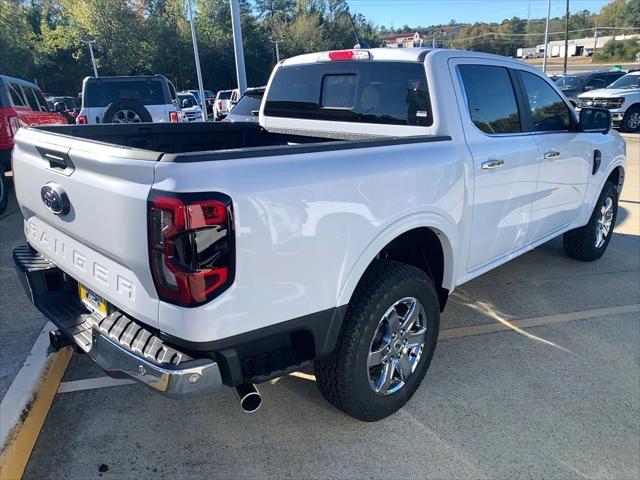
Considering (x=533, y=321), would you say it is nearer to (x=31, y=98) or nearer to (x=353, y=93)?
(x=353, y=93)

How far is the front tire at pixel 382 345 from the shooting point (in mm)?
2480

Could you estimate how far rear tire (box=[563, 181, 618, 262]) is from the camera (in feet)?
16.8

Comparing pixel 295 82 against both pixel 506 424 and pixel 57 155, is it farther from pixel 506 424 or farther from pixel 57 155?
pixel 506 424

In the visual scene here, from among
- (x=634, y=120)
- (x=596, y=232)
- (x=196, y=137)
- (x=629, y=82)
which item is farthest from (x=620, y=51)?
(x=196, y=137)

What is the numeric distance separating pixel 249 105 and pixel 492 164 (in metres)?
5.32

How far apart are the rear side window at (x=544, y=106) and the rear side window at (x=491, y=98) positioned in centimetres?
28

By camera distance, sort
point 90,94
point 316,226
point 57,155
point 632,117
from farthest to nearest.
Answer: point 632,117 < point 90,94 < point 57,155 < point 316,226

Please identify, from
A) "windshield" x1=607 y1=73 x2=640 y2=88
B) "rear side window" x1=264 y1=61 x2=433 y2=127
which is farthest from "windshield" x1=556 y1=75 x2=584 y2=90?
"rear side window" x1=264 y1=61 x2=433 y2=127

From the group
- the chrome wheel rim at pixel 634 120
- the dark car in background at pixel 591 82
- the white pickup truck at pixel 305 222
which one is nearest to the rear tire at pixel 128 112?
the white pickup truck at pixel 305 222

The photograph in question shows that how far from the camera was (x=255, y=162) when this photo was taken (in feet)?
6.45

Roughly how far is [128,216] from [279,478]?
145 cm

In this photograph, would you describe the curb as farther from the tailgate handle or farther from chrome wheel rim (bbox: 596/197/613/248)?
chrome wheel rim (bbox: 596/197/613/248)

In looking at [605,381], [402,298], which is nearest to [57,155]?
[402,298]

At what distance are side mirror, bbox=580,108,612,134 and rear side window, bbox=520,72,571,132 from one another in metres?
0.12
